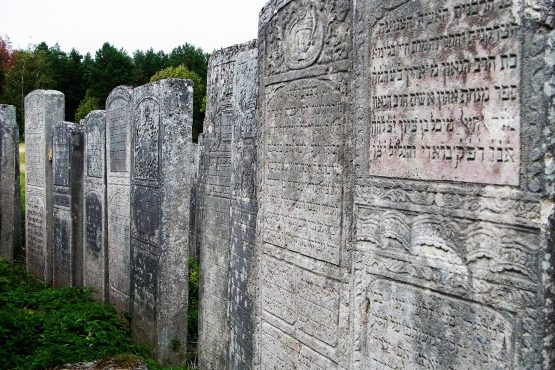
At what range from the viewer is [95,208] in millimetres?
7520

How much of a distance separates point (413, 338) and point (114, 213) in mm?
5303

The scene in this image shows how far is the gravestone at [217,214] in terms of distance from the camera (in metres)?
4.92

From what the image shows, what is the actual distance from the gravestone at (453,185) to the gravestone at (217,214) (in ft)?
7.68

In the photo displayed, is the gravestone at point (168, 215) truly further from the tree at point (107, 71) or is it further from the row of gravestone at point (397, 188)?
the tree at point (107, 71)

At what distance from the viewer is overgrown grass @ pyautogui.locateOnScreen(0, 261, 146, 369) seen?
16.3ft

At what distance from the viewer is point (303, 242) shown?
3.15m

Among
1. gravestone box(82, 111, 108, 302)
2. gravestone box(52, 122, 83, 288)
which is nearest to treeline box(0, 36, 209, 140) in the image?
gravestone box(52, 122, 83, 288)

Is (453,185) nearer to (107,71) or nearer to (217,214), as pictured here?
(217,214)

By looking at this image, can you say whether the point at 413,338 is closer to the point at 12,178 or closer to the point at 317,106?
the point at 317,106

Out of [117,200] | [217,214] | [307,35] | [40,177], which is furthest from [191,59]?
[307,35]

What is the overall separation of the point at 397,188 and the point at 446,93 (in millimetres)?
466

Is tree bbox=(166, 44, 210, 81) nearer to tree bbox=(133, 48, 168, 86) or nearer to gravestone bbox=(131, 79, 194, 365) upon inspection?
tree bbox=(133, 48, 168, 86)

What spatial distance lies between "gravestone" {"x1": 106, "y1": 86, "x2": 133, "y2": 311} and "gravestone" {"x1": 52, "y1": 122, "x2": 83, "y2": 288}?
1.23 meters

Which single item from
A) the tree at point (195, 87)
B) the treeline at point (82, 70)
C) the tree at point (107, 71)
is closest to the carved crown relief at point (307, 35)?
the tree at point (195, 87)
